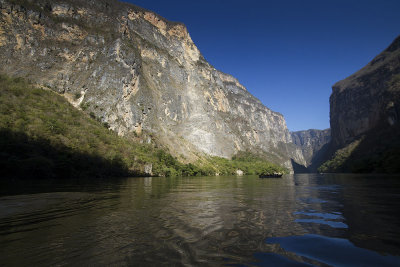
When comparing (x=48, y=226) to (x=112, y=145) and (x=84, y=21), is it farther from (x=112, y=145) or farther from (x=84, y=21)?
(x=84, y=21)

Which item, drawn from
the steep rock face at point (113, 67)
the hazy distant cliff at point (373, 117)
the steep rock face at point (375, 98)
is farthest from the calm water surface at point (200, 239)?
the steep rock face at point (375, 98)

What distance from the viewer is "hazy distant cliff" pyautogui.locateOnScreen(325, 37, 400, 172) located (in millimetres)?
91375

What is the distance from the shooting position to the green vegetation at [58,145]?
43.1 meters

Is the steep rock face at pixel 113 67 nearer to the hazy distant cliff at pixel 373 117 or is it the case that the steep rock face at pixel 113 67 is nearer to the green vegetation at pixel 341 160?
the green vegetation at pixel 341 160

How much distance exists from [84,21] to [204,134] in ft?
281

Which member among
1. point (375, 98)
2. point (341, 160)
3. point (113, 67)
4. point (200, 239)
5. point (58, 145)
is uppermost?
point (375, 98)

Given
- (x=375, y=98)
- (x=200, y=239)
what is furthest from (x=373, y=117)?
(x=200, y=239)

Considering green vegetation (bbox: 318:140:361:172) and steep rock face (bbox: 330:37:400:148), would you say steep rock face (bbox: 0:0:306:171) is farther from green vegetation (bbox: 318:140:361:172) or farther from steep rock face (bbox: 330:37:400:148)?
steep rock face (bbox: 330:37:400:148)

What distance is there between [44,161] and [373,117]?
192 meters

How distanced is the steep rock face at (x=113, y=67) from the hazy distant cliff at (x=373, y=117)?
70385mm

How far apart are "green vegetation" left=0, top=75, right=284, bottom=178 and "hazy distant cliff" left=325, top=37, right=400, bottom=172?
66026 millimetres

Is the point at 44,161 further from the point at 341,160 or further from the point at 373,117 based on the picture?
the point at 373,117

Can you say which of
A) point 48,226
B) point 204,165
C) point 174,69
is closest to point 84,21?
point 174,69

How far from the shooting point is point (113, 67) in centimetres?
10056
